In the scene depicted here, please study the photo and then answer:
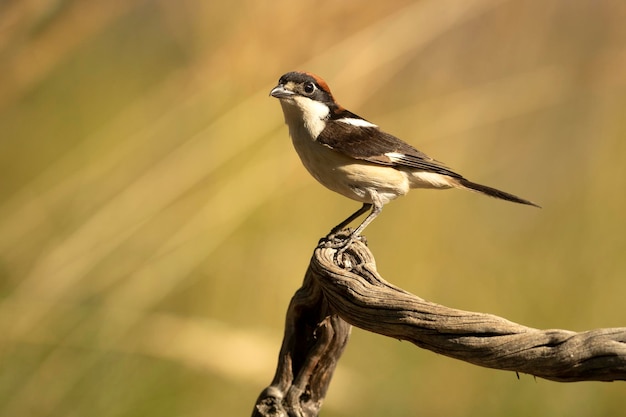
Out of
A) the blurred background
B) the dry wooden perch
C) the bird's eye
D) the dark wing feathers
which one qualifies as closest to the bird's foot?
the dry wooden perch

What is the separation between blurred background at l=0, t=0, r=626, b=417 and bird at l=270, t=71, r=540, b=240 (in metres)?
0.82

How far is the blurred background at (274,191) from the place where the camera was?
3.21 meters

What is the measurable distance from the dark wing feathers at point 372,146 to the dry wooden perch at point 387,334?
32 cm

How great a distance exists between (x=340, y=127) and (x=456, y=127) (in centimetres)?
108

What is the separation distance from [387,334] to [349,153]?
2.57ft

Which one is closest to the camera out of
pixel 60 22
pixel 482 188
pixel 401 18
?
pixel 482 188

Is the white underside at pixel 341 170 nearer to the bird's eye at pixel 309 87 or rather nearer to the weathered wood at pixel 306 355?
the bird's eye at pixel 309 87

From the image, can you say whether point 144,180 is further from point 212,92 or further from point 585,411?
point 585,411

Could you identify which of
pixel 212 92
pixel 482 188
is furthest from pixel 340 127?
pixel 212 92

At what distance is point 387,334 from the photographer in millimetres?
1845

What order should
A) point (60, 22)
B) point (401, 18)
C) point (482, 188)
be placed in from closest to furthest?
point (482, 188)
point (60, 22)
point (401, 18)

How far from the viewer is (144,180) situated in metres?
3.26

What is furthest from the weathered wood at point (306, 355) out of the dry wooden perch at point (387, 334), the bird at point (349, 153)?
the bird at point (349, 153)

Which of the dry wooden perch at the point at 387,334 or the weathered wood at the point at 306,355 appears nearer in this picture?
the dry wooden perch at the point at 387,334
